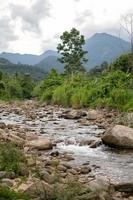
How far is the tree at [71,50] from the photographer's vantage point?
246 ft

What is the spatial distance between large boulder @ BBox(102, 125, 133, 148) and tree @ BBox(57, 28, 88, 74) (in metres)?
57.1

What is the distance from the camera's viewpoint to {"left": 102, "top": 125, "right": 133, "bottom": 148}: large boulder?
56.3 ft

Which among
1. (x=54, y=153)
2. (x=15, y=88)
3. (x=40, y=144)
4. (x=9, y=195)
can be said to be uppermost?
(x=15, y=88)

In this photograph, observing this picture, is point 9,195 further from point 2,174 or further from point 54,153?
point 54,153

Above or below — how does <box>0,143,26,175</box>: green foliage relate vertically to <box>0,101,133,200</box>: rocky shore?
above

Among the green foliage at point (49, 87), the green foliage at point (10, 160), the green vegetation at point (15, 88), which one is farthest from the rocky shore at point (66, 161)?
the green vegetation at point (15, 88)

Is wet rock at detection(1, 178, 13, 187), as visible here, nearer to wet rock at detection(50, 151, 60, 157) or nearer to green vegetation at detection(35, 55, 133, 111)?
wet rock at detection(50, 151, 60, 157)

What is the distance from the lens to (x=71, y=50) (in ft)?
249

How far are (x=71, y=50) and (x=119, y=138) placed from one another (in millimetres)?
59567

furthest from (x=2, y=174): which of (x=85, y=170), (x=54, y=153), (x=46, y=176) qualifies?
(x=54, y=153)

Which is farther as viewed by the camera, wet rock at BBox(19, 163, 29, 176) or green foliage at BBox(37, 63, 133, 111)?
green foliage at BBox(37, 63, 133, 111)

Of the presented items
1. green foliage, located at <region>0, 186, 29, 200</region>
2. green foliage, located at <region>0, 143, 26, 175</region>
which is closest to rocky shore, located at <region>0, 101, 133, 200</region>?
green foliage, located at <region>0, 143, 26, 175</region>

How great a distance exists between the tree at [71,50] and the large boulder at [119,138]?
187ft

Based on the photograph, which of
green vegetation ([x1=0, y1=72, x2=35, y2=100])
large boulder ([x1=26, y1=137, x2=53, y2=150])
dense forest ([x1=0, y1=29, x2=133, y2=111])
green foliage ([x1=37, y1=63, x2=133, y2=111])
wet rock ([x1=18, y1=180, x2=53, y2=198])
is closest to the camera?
wet rock ([x1=18, y1=180, x2=53, y2=198])
